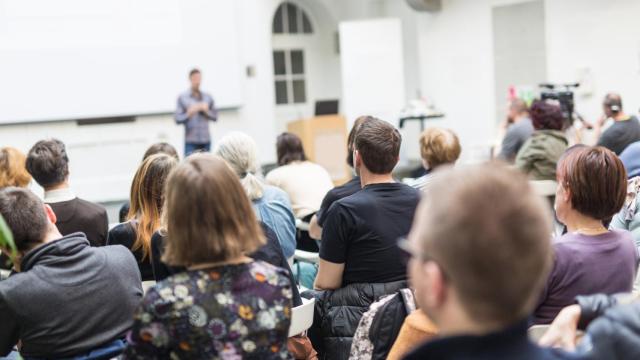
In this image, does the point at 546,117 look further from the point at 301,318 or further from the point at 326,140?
the point at 326,140

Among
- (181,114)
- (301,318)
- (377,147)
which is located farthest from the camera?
(181,114)

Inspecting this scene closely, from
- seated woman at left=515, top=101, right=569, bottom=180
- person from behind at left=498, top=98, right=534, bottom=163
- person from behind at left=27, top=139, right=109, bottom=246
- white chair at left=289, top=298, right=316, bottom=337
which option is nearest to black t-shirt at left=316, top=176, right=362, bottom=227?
white chair at left=289, top=298, right=316, bottom=337

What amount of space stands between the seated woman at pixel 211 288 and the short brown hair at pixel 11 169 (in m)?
2.66

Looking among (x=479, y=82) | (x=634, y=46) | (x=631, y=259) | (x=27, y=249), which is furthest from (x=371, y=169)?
(x=479, y=82)

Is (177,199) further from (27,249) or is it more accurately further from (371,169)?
(371,169)

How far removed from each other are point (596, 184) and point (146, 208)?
1745 millimetres

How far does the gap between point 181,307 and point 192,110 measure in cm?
693

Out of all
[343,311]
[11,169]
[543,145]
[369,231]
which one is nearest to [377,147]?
[369,231]

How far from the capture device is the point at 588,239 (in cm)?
202

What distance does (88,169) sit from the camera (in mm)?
8938

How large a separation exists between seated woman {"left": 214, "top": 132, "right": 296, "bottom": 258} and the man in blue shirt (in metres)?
4.85

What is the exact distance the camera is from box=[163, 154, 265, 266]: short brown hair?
169 cm

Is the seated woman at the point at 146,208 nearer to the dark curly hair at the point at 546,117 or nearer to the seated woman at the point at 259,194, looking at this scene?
the seated woman at the point at 259,194

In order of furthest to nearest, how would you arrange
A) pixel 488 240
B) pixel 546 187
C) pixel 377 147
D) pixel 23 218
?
pixel 546 187
pixel 377 147
pixel 23 218
pixel 488 240
